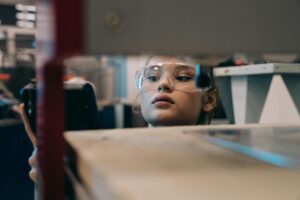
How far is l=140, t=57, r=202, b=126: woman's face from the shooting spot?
90 centimetres

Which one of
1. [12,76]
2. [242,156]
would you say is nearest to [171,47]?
[242,156]

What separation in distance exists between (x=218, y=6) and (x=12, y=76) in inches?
71.9

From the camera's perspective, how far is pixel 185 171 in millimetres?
323

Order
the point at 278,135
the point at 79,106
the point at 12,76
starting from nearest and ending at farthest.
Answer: the point at 278,135
the point at 79,106
the point at 12,76

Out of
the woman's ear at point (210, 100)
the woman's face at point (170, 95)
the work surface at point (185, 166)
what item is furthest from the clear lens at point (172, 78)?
the work surface at point (185, 166)

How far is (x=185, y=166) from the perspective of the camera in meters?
0.34

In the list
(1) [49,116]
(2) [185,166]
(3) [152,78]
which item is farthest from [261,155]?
(3) [152,78]

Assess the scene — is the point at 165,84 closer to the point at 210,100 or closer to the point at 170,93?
the point at 170,93

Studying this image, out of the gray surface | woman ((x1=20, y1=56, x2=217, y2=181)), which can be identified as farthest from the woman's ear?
the gray surface

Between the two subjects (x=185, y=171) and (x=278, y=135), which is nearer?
(x=185, y=171)

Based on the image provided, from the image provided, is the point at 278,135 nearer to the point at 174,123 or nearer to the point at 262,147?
the point at 262,147

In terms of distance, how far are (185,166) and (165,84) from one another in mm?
577

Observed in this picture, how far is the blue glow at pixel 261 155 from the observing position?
0.37 metres

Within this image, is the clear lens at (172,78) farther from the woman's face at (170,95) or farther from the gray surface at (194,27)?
the gray surface at (194,27)
